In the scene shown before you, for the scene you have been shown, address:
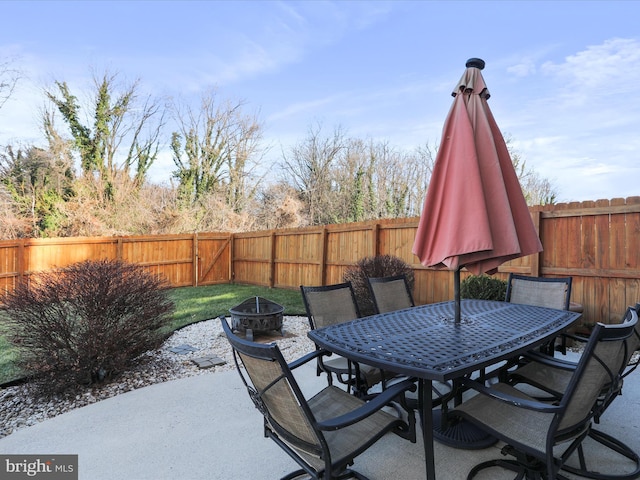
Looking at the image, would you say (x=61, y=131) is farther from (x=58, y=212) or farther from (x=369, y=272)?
(x=369, y=272)

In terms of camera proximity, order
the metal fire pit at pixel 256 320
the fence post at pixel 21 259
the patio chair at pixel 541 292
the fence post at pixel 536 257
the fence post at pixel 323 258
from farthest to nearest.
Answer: the fence post at pixel 323 258 < the fence post at pixel 21 259 < the fence post at pixel 536 257 < the metal fire pit at pixel 256 320 < the patio chair at pixel 541 292

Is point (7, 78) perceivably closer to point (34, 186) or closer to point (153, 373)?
point (34, 186)

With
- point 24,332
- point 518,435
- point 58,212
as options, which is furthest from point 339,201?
point 518,435

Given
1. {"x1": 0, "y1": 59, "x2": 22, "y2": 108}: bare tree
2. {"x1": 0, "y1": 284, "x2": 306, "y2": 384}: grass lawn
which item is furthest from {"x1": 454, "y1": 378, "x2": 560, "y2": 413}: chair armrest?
{"x1": 0, "y1": 59, "x2": 22, "y2": 108}: bare tree

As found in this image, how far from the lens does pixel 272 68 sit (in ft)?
48.4

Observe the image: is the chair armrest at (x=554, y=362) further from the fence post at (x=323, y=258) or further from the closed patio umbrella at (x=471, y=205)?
the fence post at (x=323, y=258)

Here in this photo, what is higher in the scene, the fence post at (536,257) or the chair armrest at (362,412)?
the fence post at (536,257)

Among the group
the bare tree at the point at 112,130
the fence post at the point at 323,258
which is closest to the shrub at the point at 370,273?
the fence post at the point at 323,258

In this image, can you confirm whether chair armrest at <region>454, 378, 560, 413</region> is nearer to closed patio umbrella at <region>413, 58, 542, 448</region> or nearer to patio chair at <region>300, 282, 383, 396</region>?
closed patio umbrella at <region>413, 58, 542, 448</region>

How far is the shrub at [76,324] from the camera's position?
11.1ft

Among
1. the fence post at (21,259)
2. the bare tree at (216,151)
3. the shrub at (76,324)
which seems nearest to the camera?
the shrub at (76,324)

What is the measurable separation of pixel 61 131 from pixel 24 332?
13.7m

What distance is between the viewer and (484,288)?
5305mm

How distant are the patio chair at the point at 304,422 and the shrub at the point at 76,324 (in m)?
2.38
